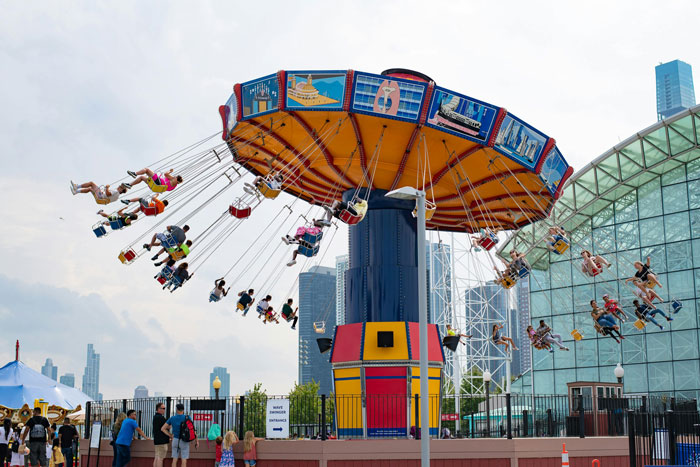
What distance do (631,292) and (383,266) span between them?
19.2 metres

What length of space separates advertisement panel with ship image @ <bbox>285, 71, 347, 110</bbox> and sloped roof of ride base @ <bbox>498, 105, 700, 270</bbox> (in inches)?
770

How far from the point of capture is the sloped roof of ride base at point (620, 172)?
126ft

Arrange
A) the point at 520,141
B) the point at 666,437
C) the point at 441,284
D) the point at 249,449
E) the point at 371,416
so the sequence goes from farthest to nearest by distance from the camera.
→ the point at 441,284, the point at 520,141, the point at 371,416, the point at 249,449, the point at 666,437

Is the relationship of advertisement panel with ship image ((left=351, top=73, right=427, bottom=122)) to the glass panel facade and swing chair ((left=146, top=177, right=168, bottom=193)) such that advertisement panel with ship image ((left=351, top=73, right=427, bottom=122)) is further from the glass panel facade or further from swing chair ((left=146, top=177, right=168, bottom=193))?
the glass panel facade

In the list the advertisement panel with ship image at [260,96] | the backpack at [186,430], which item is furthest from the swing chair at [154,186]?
the backpack at [186,430]

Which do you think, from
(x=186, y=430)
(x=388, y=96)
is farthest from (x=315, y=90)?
(x=186, y=430)

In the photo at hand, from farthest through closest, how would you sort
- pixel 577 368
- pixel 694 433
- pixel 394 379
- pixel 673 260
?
pixel 577 368 → pixel 673 260 → pixel 394 379 → pixel 694 433

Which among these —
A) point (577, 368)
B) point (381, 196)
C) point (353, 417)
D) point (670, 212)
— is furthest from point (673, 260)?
point (353, 417)

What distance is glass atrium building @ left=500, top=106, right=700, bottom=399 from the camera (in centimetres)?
3828

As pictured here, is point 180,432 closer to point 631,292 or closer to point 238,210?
point 238,210

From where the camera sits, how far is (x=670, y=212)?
130 ft

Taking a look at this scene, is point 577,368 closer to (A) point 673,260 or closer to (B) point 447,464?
(A) point 673,260

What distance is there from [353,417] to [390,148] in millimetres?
7502

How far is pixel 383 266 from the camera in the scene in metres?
21.9
